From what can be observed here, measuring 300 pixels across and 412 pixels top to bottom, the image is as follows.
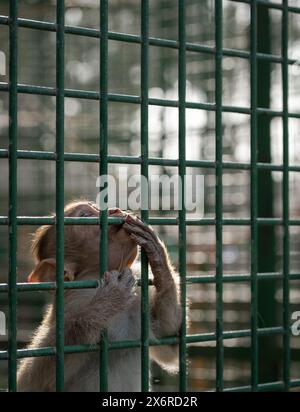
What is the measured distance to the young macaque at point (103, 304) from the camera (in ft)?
10.3

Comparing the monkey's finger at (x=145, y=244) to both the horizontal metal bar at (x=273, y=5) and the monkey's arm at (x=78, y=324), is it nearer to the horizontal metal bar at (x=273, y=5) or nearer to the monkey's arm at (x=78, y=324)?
the monkey's arm at (x=78, y=324)

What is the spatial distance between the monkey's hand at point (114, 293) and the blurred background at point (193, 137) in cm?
258

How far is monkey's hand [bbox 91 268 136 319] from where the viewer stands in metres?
3.09

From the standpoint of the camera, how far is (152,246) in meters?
3.20

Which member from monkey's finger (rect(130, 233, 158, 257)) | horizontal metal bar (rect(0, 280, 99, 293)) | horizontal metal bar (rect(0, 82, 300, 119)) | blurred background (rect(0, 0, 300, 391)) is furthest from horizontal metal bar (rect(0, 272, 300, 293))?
blurred background (rect(0, 0, 300, 391))

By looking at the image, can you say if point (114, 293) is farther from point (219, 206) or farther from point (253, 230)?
point (253, 230)

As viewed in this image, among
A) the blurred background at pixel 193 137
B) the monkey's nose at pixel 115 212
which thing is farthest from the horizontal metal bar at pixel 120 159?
the blurred background at pixel 193 137

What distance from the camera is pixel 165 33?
614 cm

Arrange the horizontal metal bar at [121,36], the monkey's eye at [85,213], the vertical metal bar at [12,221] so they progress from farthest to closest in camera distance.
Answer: the monkey's eye at [85,213], the horizontal metal bar at [121,36], the vertical metal bar at [12,221]

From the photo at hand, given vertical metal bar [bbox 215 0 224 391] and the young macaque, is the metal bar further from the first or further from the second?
vertical metal bar [bbox 215 0 224 391]

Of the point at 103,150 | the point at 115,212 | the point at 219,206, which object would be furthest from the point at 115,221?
the point at 219,206

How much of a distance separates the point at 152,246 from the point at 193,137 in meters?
2.90

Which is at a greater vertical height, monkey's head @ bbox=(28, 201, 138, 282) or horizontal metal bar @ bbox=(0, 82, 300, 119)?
horizontal metal bar @ bbox=(0, 82, 300, 119)

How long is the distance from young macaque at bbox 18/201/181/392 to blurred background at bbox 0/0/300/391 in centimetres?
215
